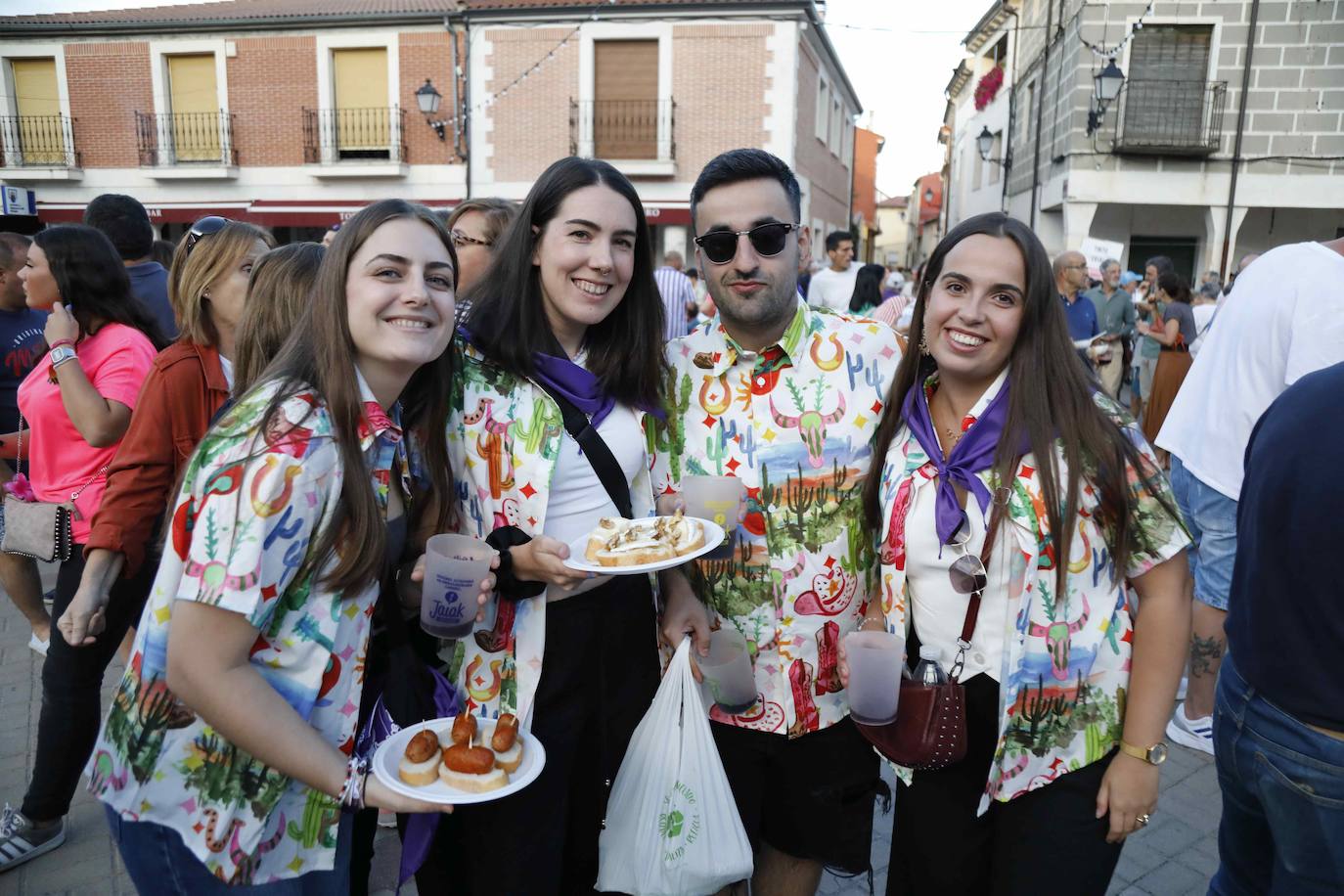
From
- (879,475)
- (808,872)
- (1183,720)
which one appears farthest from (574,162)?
(1183,720)

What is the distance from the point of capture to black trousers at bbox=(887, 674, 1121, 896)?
202cm

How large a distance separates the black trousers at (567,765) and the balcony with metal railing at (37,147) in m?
23.8

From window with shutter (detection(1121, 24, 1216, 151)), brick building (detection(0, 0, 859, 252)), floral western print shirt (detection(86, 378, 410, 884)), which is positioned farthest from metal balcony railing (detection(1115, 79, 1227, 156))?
floral western print shirt (detection(86, 378, 410, 884))

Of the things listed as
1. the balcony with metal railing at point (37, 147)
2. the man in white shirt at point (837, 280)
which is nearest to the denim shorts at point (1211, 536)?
the man in white shirt at point (837, 280)

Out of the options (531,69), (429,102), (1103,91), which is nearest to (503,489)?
(1103,91)

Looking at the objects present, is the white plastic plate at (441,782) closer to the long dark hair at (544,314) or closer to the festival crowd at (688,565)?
the festival crowd at (688,565)

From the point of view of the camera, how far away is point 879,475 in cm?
233

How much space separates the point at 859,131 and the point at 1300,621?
5293 cm

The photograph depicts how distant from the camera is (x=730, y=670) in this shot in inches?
89.2

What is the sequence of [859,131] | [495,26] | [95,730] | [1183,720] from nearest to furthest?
[95,730], [1183,720], [495,26], [859,131]

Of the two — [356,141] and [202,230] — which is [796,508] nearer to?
[202,230]

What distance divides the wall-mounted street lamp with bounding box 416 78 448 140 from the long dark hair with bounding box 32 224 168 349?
15.2m

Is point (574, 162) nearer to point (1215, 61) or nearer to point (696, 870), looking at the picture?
point (696, 870)

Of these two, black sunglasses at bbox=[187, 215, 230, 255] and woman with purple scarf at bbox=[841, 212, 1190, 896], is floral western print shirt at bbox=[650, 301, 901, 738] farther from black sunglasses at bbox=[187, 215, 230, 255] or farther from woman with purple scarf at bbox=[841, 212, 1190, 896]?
black sunglasses at bbox=[187, 215, 230, 255]
